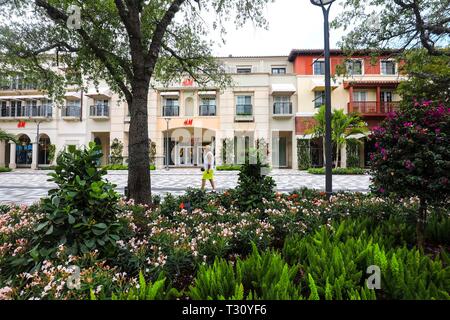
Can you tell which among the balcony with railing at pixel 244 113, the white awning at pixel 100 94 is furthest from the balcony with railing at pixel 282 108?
the white awning at pixel 100 94

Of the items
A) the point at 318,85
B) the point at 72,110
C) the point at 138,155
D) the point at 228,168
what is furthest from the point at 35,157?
the point at 318,85

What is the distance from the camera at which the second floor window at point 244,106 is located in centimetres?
2669

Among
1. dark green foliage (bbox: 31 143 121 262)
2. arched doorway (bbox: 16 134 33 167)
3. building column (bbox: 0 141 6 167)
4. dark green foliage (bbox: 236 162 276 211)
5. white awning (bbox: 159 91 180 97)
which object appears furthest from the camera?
arched doorway (bbox: 16 134 33 167)

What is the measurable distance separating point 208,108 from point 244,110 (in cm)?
370

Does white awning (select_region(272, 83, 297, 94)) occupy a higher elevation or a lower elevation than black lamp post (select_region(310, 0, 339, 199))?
higher

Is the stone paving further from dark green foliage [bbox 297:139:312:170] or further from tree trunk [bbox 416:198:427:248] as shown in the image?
dark green foliage [bbox 297:139:312:170]

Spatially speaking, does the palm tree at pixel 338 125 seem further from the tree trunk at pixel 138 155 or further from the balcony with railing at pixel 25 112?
the balcony with railing at pixel 25 112

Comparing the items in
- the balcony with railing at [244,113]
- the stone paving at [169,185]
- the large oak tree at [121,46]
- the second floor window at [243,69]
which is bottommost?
the stone paving at [169,185]

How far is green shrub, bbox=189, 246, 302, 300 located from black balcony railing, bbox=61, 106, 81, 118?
30436 millimetres

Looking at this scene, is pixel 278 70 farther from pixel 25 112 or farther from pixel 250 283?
pixel 250 283

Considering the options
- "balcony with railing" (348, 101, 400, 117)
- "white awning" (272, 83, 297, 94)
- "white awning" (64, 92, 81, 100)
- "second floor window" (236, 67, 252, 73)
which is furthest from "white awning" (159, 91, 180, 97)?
"balcony with railing" (348, 101, 400, 117)

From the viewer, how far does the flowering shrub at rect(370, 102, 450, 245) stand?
3289mm

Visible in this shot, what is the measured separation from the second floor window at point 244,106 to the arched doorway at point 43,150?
838 inches
